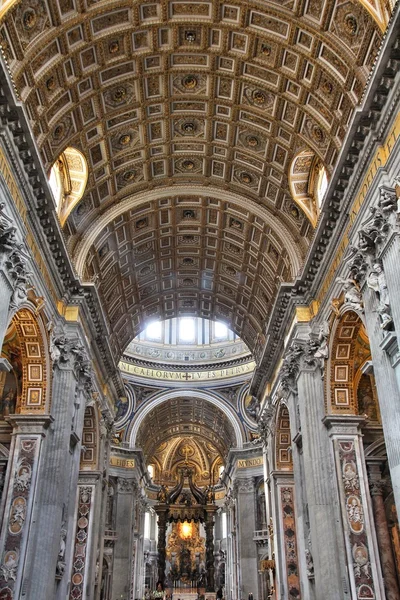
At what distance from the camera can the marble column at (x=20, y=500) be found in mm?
13461

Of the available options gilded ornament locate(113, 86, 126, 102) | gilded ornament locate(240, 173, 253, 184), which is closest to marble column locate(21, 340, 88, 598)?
gilded ornament locate(113, 86, 126, 102)

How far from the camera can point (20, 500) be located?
14555 mm

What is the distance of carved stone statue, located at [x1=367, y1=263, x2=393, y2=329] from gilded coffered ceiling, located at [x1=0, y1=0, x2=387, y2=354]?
4515 mm

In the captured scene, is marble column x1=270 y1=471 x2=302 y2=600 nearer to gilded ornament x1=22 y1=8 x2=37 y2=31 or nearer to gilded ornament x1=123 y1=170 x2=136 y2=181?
gilded ornament x1=123 y1=170 x2=136 y2=181

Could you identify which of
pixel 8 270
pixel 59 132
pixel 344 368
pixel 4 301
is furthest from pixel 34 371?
pixel 344 368

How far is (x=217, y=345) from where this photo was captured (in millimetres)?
44156

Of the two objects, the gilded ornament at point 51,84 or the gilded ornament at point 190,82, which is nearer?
the gilded ornament at point 51,84

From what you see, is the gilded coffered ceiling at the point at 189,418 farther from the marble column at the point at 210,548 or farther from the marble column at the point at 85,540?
the marble column at the point at 85,540

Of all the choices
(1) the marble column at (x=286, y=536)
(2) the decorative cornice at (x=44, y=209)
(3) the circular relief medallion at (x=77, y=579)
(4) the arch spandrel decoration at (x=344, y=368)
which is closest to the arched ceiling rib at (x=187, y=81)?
(2) the decorative cornice at (x=44, y=209)

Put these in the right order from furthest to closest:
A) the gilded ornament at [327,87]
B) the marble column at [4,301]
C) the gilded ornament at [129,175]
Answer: the gilded ornament at [129,175]
the gilded ornament at [327,87]
the marble column at [4,301]

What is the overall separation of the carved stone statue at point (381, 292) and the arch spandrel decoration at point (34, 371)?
885 cm

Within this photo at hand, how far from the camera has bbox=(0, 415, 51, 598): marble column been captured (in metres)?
13.5

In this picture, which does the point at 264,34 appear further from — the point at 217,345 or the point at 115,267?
the point at 217,345

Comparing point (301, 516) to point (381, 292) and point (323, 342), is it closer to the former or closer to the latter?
point (323, 342)
